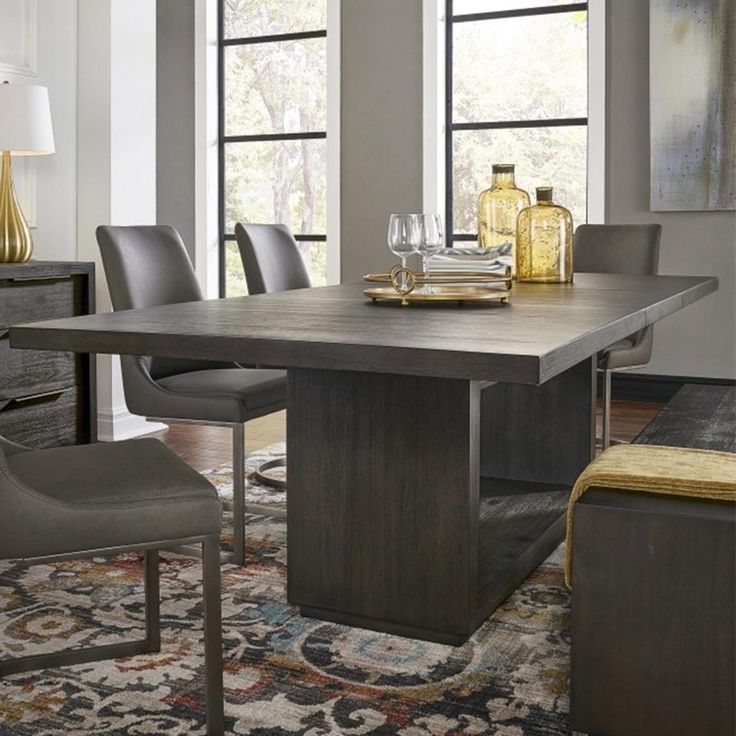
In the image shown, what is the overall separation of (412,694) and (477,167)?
175 inches

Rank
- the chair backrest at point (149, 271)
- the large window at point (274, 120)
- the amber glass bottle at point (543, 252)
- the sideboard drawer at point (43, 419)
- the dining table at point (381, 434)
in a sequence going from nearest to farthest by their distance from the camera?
1. the dining table at point (381, 434)
2. the chair backrest at point (149, 271)
3. the amber glass bottle at point (543, 252)
4. the sideboard drawer at point (43, 419)
5. the large window at point (274, 120)

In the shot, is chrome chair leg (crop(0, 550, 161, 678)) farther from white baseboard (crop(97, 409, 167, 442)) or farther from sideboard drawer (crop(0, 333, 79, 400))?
white baseboard (crop(97, 409, 167, 442))

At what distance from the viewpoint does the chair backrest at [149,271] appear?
2816 mm

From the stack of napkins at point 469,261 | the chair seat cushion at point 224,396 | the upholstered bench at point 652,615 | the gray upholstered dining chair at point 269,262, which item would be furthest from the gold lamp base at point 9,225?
the upholstered bench at point 652,615

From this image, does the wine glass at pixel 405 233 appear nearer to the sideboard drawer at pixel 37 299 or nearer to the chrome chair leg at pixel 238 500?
the chrome chair leg at pixel 238 500

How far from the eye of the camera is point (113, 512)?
1524 mm

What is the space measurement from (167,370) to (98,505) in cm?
153

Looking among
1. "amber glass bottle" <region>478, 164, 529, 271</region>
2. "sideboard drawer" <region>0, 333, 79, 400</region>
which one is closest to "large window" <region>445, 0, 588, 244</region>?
"amber glass bottle" <region>478, 164, 529, 271</region>

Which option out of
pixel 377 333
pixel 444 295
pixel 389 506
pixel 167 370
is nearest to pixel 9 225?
pixel 167 370

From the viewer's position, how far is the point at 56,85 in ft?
14.1

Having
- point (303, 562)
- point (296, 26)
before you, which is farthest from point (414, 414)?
point (296, 26)

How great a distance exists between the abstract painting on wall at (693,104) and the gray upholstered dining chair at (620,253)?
1298 mm

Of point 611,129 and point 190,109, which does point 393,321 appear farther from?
point 190,109

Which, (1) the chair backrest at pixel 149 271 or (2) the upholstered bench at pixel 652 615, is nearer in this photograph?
(2) the upholstered bench at pixel 652 615
